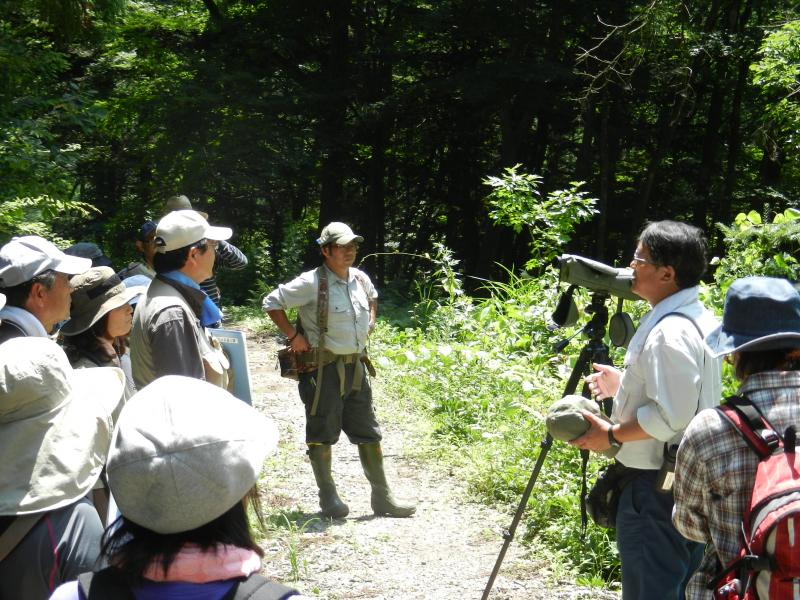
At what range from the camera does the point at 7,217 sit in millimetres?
7824

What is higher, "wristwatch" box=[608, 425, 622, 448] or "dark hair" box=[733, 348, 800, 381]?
"dark hair" box=[733, 348, 800, 381]

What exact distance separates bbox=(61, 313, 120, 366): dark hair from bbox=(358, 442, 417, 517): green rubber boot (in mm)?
2504

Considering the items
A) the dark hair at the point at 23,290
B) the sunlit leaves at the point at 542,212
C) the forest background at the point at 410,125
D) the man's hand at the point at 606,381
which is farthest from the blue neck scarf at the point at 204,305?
the forest background at the point at 410,125

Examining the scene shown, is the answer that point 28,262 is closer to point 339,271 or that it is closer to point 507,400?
point 339,271

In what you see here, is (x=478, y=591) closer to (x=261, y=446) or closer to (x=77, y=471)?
(x=77, y=471)

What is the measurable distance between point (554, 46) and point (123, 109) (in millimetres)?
9395

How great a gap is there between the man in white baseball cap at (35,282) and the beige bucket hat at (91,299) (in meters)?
0.11

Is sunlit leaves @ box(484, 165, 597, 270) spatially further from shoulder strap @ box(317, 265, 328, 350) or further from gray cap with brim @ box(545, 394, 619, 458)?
gray cap with brim @ box(545, 394, 619, 458)

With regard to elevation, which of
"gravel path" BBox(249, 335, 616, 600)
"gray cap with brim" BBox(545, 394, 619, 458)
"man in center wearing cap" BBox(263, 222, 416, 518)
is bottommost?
"gravel path" BBox(249, 335, 616, 600)

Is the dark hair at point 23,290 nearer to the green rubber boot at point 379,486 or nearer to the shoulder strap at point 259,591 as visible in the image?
the shoulder strap at point 259,591

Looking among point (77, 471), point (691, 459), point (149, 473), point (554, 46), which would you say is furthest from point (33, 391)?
point (554, 46)

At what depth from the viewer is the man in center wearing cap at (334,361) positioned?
18.5 ft

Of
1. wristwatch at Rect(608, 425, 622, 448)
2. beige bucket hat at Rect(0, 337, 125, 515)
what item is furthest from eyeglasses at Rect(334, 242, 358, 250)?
beige bucket hat at Rect(0, 337, 125, 515)

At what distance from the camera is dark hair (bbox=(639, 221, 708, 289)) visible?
3.05m
